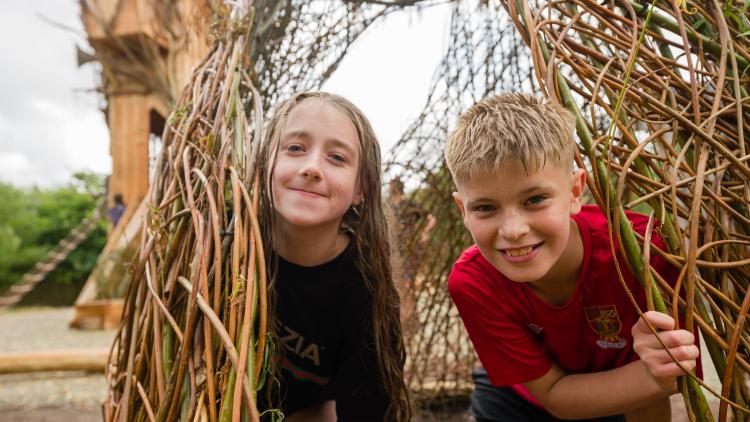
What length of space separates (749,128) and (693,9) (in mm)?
245

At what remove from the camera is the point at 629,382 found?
104 cm

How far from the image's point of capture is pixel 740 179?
0.91 meters

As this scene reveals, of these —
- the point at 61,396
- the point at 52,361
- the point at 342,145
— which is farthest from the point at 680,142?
the point at 52,361

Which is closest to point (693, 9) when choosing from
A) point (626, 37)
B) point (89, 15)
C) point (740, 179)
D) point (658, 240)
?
point (626, 37)

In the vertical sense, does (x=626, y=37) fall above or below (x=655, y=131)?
above

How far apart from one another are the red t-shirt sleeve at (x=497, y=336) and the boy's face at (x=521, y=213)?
0.17 metres

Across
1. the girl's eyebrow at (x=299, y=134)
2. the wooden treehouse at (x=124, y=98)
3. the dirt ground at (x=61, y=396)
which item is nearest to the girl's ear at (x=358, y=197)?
the girl's eyebrow at (x=299, y=134)

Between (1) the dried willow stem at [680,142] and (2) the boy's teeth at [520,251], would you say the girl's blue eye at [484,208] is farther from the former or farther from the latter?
(1) the dried willow stem at [680,142]

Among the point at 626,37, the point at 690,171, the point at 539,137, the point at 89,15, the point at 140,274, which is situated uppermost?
the point at 89,15

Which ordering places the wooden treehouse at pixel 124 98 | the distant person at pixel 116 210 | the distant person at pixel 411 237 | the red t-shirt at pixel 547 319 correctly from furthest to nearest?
1. the distant person at pixel 116 210
2. the wooden treehouse at pixel 124 98
3. the distant person at pixel 411 237
4. the red t-shirt at pixel 547 319

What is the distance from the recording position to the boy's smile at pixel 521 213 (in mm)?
1032

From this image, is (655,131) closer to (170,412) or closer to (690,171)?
(690,171)

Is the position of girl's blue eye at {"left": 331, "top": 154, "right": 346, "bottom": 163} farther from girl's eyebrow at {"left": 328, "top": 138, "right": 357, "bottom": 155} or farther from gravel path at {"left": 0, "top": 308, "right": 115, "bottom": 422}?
gravel path at {"left": 0, "top": 308, "right": 115, "bottom": 422}

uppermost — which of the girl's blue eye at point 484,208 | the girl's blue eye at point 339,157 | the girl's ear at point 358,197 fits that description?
the girl's blue eye at point 339,157
